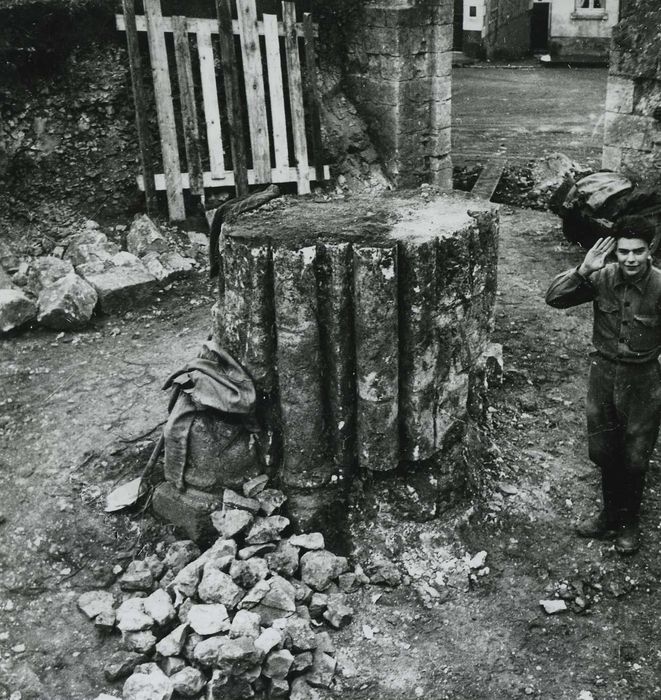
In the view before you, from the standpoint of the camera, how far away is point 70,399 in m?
6.38

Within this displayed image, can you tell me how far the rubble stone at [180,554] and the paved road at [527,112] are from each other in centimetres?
852

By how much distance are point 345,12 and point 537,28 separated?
14.1m

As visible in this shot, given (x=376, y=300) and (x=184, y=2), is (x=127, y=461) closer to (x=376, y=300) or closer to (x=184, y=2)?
(x=376, y=300)

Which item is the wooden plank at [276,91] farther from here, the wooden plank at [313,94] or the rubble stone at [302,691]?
the rubble stone at [302,691]

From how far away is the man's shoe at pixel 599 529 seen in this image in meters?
4.89

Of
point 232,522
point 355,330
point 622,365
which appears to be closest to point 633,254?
point 622,365

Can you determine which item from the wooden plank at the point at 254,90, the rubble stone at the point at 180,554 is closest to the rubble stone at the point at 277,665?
the rubble stone at the point at 180,554

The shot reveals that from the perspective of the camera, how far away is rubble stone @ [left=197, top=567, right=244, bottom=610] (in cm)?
426

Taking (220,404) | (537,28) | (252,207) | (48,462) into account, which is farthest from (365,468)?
(537,28)

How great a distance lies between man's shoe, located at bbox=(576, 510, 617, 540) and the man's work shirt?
1005 millimetres

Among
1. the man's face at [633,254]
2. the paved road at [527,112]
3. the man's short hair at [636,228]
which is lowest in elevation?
the paved road at [527,112]

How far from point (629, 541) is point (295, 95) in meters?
6.48

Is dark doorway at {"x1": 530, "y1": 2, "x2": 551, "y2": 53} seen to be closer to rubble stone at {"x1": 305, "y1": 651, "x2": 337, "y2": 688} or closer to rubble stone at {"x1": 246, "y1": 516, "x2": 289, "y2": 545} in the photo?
rubble stone at {"x1": 246, "y1": 516, "x2": 289, "y2": 545}

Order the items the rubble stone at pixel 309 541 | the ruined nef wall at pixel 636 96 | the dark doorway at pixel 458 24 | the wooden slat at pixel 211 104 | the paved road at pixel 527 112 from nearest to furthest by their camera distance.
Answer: the rubble stone at pixel 309 541
the ruined nef wall at pixel 636 96
the wooden slat at pixel 211 104
the paved road at pixel 527 112
the dark doorway at pixel 458 24
